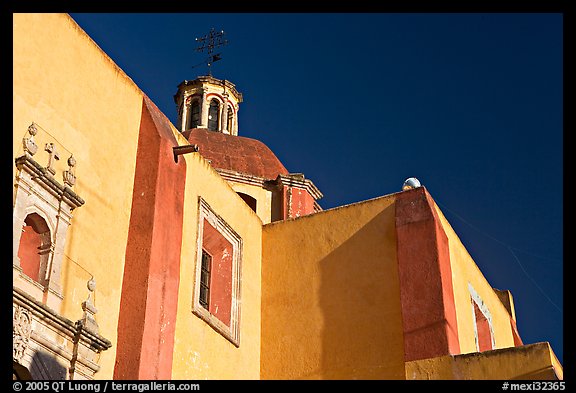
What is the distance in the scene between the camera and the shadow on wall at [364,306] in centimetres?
1258

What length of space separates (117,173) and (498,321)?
7380 millimetres

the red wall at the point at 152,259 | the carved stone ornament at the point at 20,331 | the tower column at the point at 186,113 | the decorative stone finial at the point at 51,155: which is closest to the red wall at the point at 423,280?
the red wall at the point at 152,259

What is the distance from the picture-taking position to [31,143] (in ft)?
31.6

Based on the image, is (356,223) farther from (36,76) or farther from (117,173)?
(36,76)

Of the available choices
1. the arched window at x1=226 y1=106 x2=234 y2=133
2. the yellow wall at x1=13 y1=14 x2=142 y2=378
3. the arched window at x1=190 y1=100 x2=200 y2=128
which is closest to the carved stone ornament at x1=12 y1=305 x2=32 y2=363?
the yellow wall at x1=13 y1=14 x2=142 y2=378

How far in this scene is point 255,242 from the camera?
13.9 meters

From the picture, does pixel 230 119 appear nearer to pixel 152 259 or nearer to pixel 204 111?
pixel 204 111

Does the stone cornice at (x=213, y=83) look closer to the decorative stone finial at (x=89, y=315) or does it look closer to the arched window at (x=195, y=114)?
the arched window at (x=195, y=114)

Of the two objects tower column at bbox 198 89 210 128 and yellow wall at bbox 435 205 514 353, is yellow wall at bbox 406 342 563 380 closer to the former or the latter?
yellow wall at bbox 435 205 514 353

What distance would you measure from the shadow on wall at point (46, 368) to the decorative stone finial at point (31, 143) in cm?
194

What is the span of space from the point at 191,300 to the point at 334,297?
89.8 inches

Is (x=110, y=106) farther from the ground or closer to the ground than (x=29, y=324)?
farther from the ground
